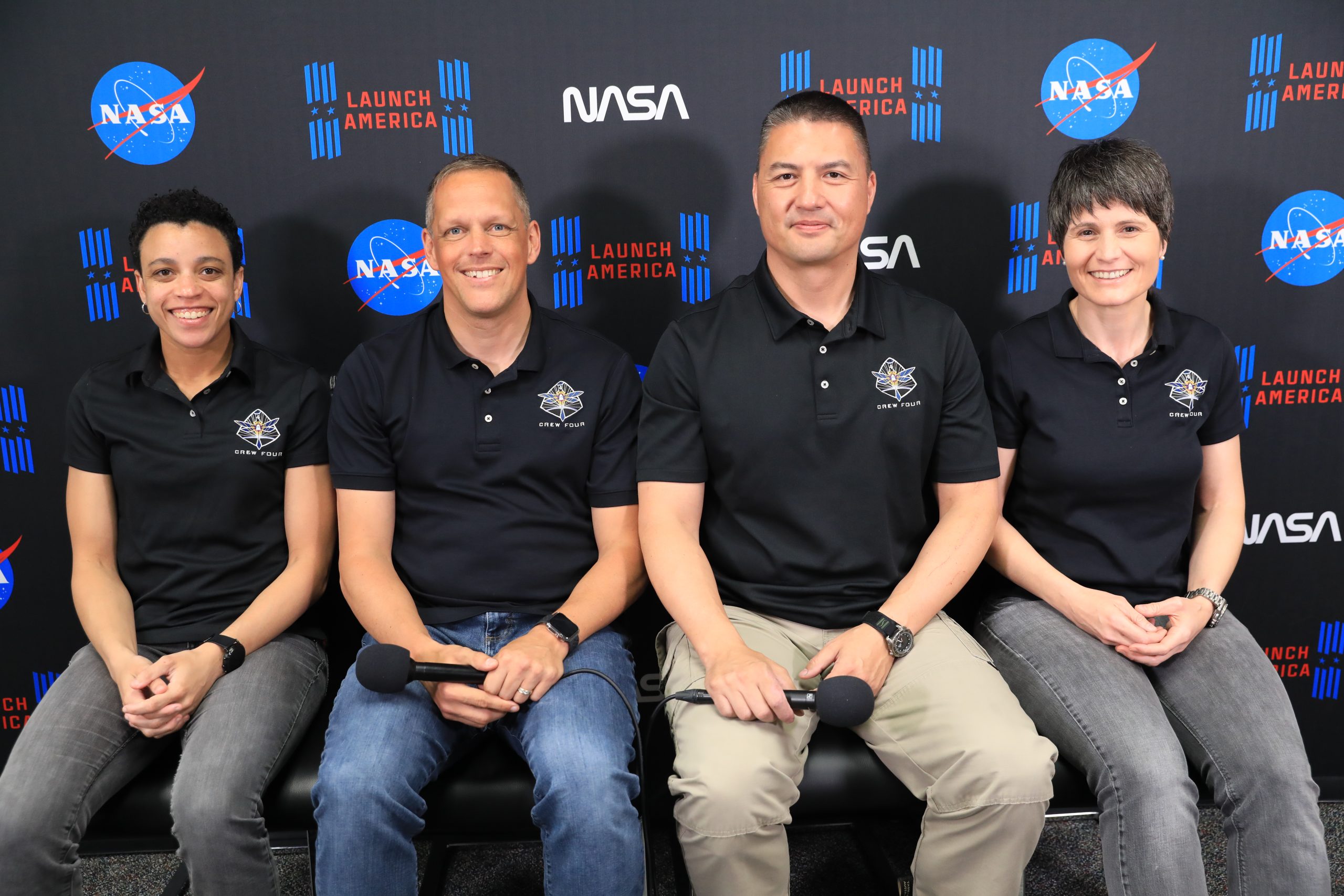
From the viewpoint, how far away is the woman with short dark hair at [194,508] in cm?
190

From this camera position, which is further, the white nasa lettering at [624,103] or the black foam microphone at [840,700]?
the white nasa lettering at [624,103]

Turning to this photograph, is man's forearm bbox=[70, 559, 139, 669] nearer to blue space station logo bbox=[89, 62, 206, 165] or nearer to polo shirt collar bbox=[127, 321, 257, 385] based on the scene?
polo shirt collar bbox=[127, 321, 257, 385]

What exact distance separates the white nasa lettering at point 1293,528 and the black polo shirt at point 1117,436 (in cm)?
67

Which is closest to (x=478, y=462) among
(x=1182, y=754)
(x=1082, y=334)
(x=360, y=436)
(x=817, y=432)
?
(x=360, y=436)

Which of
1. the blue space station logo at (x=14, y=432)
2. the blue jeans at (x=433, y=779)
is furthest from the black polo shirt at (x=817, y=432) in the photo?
the blue space station logo at (x=14, y=432)

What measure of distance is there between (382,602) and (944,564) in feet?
3.68

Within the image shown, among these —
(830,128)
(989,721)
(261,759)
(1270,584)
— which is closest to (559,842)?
(261,759)

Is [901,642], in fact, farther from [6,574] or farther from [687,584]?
[6,574]

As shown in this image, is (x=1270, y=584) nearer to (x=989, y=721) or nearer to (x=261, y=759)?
(x=989, y=721)

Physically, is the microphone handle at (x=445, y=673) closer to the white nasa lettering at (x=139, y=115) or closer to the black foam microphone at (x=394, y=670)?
the black foam microphone at (x=394, y=670)

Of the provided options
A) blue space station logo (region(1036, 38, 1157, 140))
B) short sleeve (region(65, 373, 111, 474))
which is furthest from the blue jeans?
blue space station logo (region(1036, 38, 1157, 140))

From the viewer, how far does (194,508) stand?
6.74 ft

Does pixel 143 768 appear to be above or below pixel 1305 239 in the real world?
below

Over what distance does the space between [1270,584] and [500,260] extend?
7.26 ft
